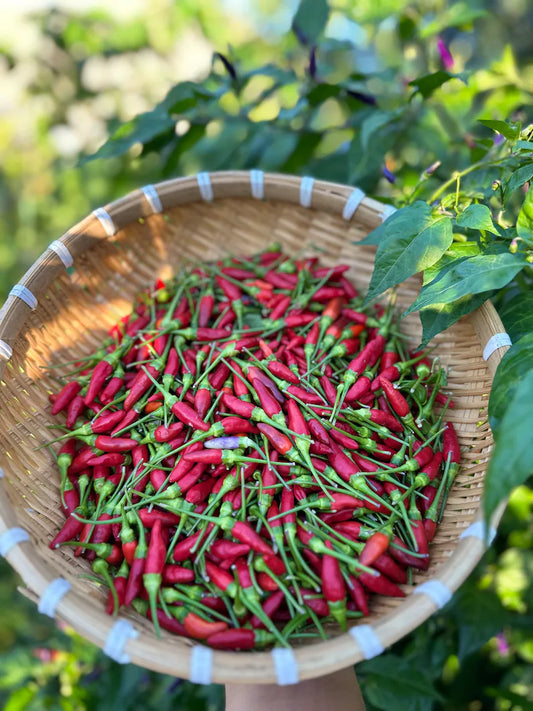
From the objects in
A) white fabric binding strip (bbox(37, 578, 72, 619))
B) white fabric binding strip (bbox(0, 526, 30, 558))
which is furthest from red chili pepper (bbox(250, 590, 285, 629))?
white fabric binding strip (bbox(0, 526, 30, 558))

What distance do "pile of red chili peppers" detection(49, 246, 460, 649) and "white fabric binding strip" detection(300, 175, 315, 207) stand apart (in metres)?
0.26

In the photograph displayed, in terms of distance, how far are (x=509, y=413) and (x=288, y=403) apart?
2.88ft

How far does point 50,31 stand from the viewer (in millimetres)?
3846

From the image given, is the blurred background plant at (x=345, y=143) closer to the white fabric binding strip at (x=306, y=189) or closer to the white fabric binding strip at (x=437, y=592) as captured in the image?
the white fabric binding strip at (x=306, y=189)

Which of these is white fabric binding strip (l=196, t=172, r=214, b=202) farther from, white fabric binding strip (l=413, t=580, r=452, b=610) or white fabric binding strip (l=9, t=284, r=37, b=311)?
white fabric binding strip (l=413, t=580, r=452, b=610)

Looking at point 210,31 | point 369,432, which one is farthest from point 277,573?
point 210,31

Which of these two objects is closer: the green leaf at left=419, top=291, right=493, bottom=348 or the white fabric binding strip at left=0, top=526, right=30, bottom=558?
the white fabric binding strip at left=0, top=526, right=30, bottom=558

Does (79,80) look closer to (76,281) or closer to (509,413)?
(76,281)

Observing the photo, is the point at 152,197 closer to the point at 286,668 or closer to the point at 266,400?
the point at 266,400

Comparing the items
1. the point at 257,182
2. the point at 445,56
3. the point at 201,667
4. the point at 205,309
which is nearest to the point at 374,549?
the point at 201,667

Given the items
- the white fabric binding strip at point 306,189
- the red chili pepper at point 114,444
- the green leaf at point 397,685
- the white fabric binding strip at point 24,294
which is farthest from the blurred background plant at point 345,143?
the red chili pepper at point 114,444

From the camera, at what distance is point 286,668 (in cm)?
122

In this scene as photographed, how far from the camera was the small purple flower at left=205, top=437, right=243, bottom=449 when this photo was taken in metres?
1.71

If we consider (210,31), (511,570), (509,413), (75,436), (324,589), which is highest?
(210,31)
